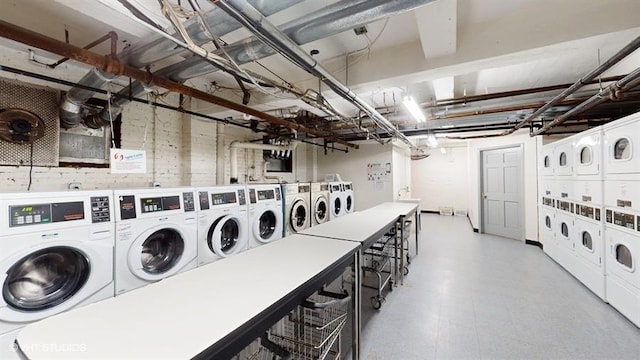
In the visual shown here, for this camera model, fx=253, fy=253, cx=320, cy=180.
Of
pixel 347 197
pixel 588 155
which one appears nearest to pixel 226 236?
pixel 347 197

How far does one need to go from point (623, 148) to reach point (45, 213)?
527cm

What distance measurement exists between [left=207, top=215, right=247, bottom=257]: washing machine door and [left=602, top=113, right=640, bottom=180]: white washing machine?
427cm

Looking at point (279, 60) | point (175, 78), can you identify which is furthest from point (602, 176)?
point (175, 78)

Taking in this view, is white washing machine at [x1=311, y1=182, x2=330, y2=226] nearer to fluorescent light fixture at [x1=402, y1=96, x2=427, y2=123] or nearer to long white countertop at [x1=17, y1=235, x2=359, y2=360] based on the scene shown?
fluorescent light fixture at [x1=402, y1=96, x2=427, y2=123]

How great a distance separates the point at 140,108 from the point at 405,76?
366cm

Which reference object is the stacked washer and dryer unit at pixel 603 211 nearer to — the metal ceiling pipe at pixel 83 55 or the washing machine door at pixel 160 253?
the metal ceiling pipe at pixel 83 55

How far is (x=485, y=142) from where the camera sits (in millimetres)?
6113

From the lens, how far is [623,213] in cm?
257

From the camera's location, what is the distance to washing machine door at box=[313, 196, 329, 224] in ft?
17.4

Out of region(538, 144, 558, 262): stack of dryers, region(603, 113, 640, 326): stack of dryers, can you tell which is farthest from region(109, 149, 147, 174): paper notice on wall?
region(538, 144, 558, 262): stack of dryers

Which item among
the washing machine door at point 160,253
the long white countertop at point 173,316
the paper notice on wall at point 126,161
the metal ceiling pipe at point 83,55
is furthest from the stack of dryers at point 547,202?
the paper notice on wall at point 126,161

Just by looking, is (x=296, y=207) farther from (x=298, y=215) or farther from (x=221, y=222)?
(x=221, y=222)

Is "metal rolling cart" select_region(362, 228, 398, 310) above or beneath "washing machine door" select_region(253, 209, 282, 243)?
beneath

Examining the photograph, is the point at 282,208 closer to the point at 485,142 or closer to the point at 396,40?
the point at 396,40
